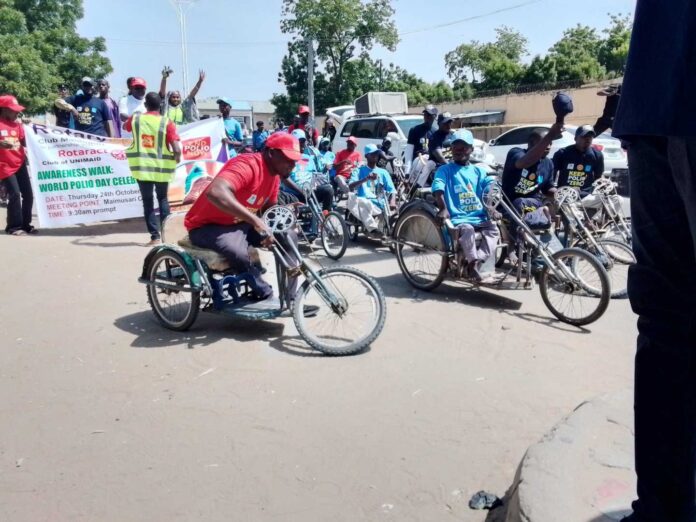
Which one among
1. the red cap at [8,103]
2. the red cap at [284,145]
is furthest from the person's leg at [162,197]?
the red cap at [284,145]

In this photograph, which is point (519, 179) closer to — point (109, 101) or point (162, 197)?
point (162, 197)

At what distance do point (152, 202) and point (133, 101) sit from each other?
3270 mm

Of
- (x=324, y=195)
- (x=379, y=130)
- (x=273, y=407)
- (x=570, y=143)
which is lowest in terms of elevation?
(x=273, y=407)

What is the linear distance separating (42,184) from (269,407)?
6874 mm

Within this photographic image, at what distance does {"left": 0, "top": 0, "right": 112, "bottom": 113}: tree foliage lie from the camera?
1022 inches

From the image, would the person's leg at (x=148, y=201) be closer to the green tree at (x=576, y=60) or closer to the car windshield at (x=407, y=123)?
the car windshield at (x=407, y=123)

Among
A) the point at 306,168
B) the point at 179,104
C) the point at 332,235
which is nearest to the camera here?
the point at 332,235

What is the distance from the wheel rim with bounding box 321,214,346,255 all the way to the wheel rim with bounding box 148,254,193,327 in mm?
3111

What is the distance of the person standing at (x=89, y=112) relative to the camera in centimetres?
1051

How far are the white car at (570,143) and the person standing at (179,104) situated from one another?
18.2 feet

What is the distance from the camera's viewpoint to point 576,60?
37281 millimetres

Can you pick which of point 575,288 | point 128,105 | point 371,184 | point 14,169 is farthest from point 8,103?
point 575,288

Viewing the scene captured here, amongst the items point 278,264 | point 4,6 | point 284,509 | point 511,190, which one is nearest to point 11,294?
point 278,264

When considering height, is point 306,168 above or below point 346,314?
above
